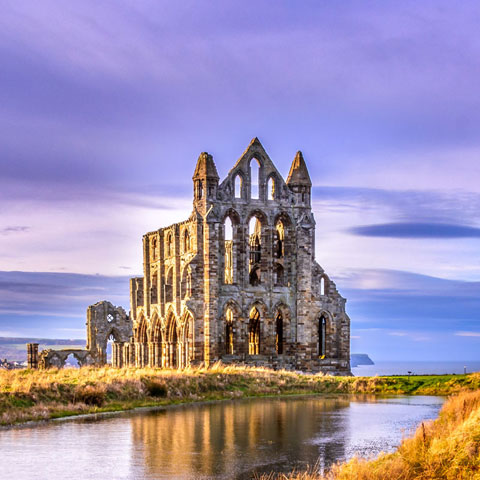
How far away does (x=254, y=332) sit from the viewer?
63.5 metres

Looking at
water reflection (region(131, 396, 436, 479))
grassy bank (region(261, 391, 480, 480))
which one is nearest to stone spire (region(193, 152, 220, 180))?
water reflection (region(131, 396, 436, 479))

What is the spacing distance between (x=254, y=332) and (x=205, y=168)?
1320cm

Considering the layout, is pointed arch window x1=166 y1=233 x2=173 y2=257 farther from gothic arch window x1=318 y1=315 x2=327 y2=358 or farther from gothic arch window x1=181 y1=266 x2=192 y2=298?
gothic arch window x1=318 y1=315 x2=327 y2=358

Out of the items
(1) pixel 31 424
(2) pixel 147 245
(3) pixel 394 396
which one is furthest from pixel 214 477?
(2) pixel 147 245

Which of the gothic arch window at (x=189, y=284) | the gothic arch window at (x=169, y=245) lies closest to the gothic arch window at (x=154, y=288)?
the gothic arch window at (x=169, y=245)

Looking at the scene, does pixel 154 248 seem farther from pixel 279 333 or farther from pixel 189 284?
pixel 279 333

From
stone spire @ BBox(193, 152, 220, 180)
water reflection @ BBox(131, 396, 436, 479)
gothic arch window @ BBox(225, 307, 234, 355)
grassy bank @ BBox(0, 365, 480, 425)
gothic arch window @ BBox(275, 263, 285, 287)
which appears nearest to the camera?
water reflection @ BBox(131, 396, 436, 479)

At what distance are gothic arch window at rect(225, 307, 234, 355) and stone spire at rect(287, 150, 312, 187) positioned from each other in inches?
418

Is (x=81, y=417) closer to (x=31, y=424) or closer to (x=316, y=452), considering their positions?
(x=31, y=424)

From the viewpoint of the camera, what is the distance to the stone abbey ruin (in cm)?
5797

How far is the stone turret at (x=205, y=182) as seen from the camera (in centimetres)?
5897

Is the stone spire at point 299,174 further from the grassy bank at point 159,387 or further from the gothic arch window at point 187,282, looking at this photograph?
the grassy bank at point 159,387

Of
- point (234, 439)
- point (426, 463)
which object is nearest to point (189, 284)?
point (234, 439)

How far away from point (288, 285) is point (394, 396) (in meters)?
21.2
